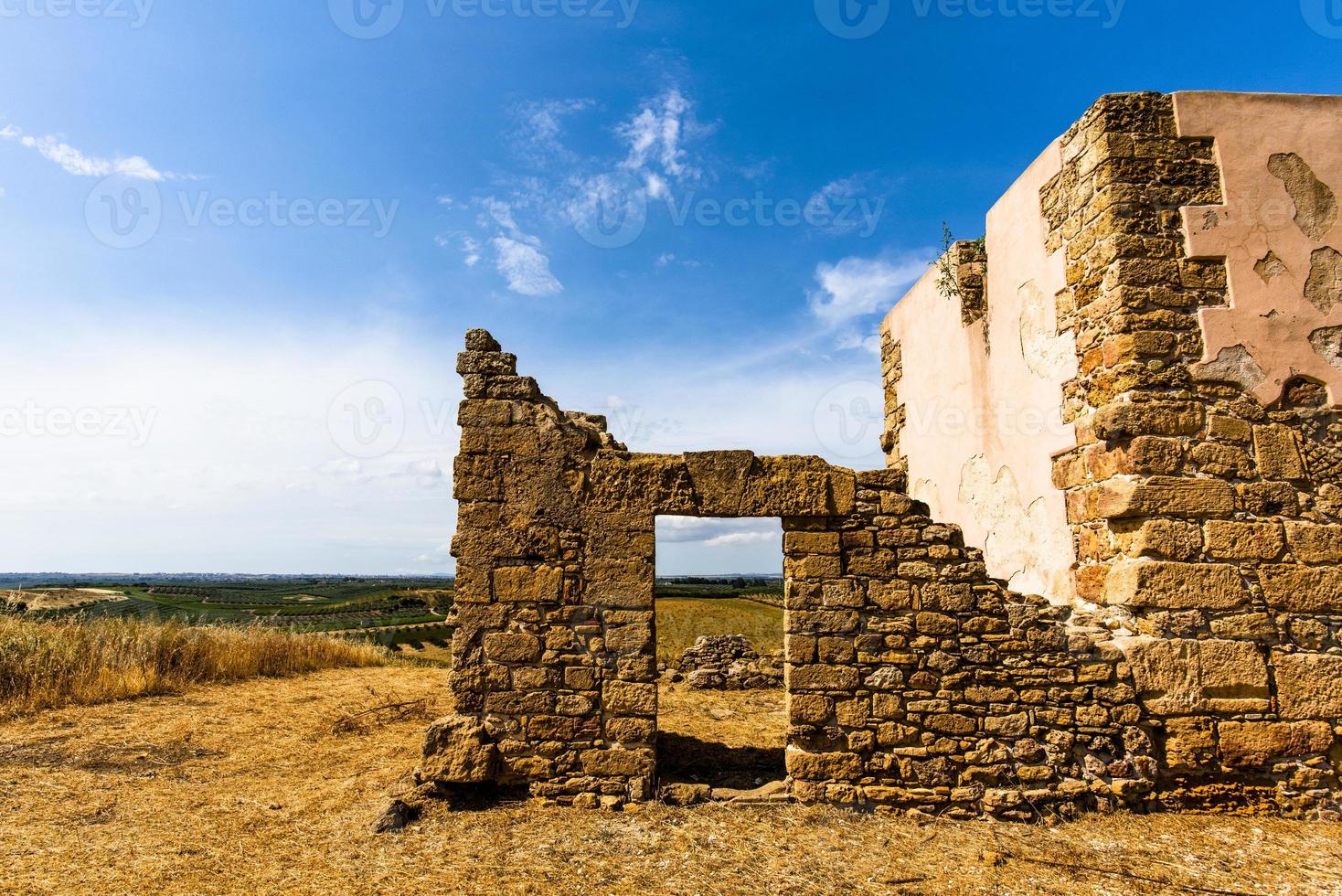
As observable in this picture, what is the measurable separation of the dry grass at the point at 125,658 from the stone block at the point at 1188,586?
10927 mm

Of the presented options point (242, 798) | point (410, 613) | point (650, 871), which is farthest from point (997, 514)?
point (410, 613)

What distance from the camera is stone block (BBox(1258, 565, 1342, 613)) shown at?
15.1ft

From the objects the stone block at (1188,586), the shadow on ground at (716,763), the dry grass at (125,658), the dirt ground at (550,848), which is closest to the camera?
the dirt ground at (550,848)

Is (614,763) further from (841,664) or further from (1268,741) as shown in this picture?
(1268,741)

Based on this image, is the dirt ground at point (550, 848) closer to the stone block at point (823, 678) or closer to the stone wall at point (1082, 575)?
the stone wall at point (1082, 575)

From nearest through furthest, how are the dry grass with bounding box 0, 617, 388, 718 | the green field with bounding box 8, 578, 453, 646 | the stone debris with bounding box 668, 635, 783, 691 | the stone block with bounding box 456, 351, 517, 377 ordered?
the stone block with bounding box 456, 351, 517, 377
the dry grass with bounding box 0, 617, 388, 718
the stone debris with bounding box 668, 635, 783, 691
the green field with bounding box 8, 578, 453, 646

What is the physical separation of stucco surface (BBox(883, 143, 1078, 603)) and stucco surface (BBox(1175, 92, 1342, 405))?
956mm

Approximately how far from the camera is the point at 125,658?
871 centimetres

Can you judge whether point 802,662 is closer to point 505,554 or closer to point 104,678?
point 505,554

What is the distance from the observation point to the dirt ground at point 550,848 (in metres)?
3.70

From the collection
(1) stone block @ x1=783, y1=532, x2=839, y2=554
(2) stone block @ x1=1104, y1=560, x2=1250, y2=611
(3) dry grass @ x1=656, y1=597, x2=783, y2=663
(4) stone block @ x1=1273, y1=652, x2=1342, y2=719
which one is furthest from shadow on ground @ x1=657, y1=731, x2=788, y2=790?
(3) dry grass @ x1=656, y1=597, x2=783, y2=663

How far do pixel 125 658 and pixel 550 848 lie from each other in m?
7.89

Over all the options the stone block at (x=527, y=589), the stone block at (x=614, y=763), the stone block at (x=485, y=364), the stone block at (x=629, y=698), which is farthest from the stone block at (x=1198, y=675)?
the stone block at (x=485, y=364)

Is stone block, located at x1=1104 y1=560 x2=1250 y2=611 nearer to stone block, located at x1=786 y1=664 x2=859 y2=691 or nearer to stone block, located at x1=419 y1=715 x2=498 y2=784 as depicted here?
stone block, located at x1=786 y1=664 x2=859 y2=691
